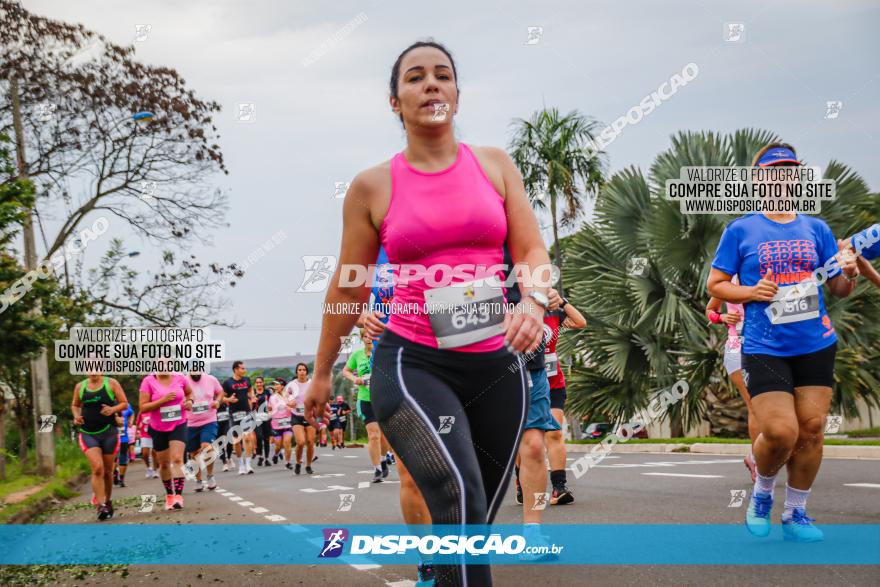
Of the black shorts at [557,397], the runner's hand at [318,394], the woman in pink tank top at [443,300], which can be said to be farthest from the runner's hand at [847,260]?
the black shorts at [557,397]

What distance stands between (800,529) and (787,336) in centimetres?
113

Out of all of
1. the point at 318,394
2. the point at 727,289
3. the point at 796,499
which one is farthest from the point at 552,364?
the point at 318,394

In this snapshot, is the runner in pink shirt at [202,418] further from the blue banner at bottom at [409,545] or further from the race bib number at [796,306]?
the race bib number at [796,306]

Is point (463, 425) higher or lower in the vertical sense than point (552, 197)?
lower

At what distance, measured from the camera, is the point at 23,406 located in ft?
93.3

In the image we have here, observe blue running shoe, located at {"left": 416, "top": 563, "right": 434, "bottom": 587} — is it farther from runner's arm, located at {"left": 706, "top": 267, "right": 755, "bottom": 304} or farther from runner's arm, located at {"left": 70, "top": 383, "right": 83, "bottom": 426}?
runner's arm, located at {"left": 70, "top": 383, "right": 83, "bottom": 426}

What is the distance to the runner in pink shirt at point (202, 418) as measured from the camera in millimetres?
14828

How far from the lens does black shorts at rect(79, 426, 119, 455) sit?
1120cm

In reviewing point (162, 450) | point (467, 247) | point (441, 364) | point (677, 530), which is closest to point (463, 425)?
point (441, 364)

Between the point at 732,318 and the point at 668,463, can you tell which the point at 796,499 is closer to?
the point at 732,318

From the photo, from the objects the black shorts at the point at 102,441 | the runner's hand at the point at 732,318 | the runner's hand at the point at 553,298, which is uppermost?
the runner's hand at the point at 553,298

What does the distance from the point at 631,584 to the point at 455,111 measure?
8.87 ft

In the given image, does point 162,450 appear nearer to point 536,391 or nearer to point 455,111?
point 536,391

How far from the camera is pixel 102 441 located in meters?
11.3
